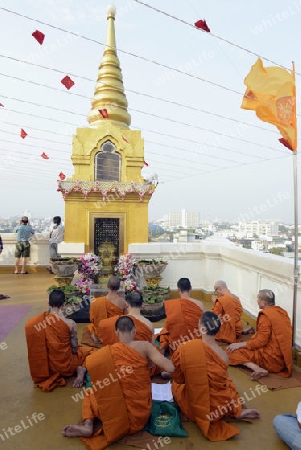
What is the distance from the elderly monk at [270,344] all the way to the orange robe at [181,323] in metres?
0.75

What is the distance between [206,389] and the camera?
9.37 feet

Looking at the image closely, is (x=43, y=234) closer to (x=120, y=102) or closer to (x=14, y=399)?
(x=120, y=102)

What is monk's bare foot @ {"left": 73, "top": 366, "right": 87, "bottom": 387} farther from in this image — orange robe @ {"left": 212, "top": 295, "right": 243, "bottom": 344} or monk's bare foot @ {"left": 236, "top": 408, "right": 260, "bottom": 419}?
orange robe @ {"left": 212, "top": 295, "right": 243, "bottom": 344}

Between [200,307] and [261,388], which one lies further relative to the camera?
[200,307]

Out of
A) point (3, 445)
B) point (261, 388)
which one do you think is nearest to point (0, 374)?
point (3, 445)

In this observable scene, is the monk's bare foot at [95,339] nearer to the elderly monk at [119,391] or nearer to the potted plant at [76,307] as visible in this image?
the potted plant at [76,307]

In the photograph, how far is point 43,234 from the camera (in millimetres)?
11656

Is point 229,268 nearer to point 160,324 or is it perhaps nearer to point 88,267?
point 160,324

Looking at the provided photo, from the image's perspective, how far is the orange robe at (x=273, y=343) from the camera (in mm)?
3902

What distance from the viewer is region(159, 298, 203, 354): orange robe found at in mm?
4430

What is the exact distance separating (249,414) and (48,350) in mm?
2301

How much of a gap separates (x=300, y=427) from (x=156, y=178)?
9.94 metres

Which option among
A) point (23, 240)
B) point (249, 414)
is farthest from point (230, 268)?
point (23, 240)

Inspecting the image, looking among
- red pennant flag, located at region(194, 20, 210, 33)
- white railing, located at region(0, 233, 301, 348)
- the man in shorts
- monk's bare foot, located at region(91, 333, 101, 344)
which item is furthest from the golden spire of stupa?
monk's bare foot, located at region(91, 333, 101, 344)
